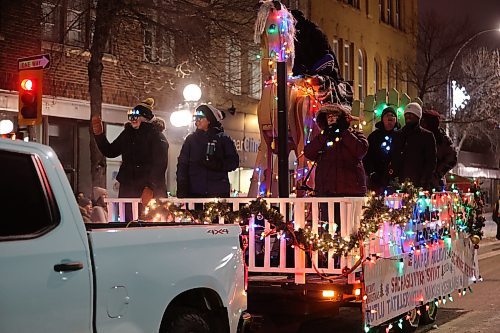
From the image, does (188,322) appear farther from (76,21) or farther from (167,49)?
(167,49)

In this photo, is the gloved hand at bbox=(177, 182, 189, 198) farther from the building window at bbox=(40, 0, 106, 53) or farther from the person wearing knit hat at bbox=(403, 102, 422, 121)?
the building window at bbox=(40, 0, 106, 53)

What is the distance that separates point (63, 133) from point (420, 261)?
11043mm

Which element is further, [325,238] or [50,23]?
[50,23]

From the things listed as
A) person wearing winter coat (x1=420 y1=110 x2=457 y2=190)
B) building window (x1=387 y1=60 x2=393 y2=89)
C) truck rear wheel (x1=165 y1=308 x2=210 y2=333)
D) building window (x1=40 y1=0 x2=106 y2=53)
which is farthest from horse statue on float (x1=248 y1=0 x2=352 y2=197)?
building window (x1=387 y1=60 x2=393 y2=89)

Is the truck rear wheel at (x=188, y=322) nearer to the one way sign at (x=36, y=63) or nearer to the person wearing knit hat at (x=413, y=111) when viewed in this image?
the person wearing knit hat at (x=413, y=111)

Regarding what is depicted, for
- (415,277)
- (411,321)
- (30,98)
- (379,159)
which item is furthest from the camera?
(379,159)

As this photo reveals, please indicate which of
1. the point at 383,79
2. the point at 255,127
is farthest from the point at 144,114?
the point at 383,79

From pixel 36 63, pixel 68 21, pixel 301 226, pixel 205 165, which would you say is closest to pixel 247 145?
pixel 68 21

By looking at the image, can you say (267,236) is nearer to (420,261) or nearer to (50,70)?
(420,261)

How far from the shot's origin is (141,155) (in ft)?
29.9

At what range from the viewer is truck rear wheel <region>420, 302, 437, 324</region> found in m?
9.23

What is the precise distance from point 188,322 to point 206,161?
157 inches

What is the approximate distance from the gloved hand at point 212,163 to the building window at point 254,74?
36.6 ft

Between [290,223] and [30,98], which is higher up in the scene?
[30,98]
